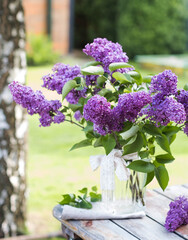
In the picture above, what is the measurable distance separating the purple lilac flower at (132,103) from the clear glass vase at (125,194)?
1.04 ft

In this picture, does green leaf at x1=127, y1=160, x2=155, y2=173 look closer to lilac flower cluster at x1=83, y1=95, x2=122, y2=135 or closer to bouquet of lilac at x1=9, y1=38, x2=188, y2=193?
bouquet of lilac at x1=9, y1=38, x2=188, y2=193

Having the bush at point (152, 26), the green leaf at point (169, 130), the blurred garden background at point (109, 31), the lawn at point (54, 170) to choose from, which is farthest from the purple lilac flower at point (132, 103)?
the bush at point (152, 26)

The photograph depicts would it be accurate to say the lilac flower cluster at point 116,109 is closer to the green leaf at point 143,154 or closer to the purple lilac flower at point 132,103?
the purple lilac flower at point 132,103

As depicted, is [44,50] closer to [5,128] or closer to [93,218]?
[5,128]

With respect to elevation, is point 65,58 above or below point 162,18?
below

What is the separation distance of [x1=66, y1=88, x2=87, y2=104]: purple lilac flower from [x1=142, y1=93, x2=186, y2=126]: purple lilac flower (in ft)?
0.95

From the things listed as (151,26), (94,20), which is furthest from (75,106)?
(94,20)

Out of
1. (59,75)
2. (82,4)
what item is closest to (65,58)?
(82,4)

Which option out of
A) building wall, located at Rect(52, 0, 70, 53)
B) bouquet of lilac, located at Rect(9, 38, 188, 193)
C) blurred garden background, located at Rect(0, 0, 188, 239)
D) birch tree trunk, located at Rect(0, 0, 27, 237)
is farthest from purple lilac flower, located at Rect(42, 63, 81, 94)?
building wall, located at Rect(52, 0, 70, 53)

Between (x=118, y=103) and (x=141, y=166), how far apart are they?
0.29 metres

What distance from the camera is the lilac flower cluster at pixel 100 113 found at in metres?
1.46

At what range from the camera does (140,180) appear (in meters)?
1.78

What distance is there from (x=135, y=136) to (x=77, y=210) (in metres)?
0.37

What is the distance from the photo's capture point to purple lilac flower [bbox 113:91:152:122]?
4.80 ft
